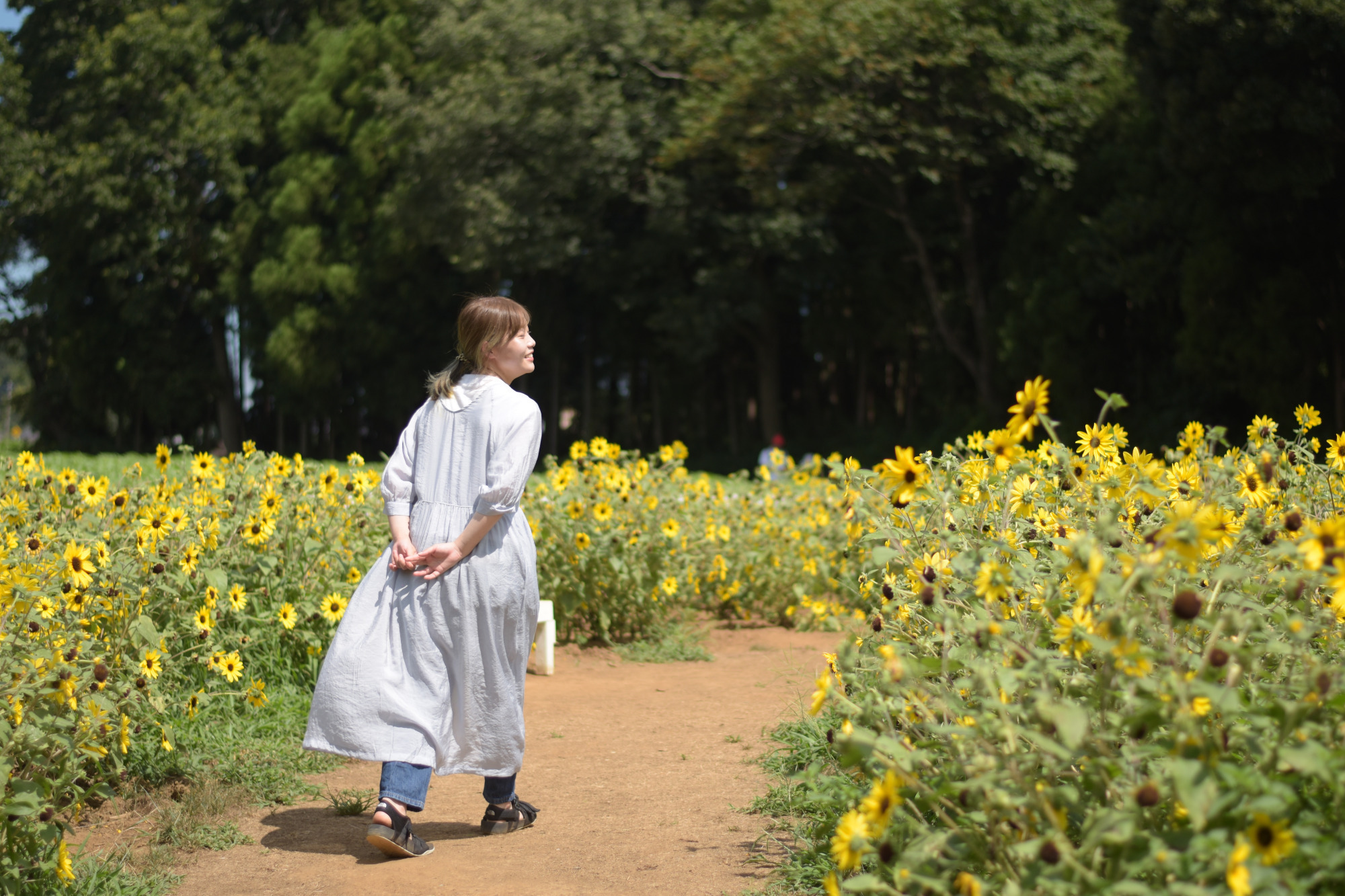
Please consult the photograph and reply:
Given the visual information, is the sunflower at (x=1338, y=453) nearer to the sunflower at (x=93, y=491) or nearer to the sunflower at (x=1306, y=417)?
the sunflower at (x=1306, y=417)

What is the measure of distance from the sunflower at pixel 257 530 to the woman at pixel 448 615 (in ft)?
4.11

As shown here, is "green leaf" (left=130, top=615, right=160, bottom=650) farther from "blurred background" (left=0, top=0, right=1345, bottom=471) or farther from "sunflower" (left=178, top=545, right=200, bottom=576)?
"blurred background" (left=0, top=0, right=1345, bottom=471)

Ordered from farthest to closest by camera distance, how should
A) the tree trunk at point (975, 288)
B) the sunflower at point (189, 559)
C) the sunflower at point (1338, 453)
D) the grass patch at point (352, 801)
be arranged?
the tree trunk at point (975, 288), the sunflower at point (189, 559), the grass patch at point (352, 801), the sunflower at point (1338, 453)

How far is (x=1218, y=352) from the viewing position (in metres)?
15.7

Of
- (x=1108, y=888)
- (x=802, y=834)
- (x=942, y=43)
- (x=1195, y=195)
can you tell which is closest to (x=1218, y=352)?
(x=1195, y=195)

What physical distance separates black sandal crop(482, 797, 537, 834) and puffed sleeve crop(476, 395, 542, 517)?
0.88 meters

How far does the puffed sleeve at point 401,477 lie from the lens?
3402 mm

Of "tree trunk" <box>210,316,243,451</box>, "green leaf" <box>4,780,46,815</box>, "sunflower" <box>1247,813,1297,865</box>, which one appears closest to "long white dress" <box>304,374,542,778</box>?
"green leaf" <box>4,780,46,815</box>

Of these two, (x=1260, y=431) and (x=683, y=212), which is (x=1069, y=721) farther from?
(x=683, y=212)

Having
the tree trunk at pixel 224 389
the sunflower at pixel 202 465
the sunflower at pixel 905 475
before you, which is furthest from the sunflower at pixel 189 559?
the tree trunk at pixel 224 389

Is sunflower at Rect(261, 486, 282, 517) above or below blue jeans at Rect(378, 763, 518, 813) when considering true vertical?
above

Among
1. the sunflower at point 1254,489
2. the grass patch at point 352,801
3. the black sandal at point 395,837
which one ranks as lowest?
the grass patch at point 352,801

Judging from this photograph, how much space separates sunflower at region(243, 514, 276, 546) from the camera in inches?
177

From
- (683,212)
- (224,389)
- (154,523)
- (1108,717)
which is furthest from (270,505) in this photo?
(224,389)
